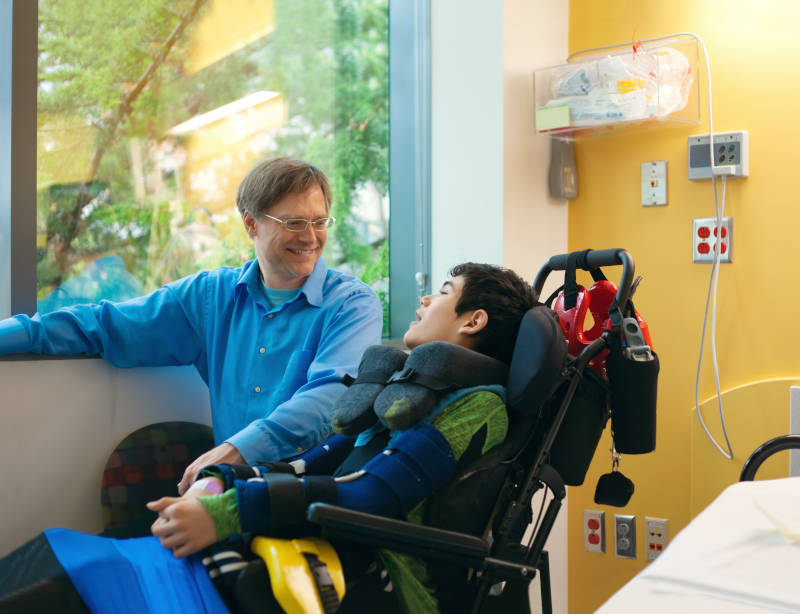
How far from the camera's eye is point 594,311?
1.80 meters

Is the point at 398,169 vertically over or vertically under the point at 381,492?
over

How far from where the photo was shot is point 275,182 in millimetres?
1944

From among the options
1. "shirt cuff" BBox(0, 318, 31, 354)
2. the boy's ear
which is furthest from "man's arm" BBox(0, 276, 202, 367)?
the boy's ear

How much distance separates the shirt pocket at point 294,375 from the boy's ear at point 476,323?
452 millimetres

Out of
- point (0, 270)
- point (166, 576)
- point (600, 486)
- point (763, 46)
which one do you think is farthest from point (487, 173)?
point (166, 576)

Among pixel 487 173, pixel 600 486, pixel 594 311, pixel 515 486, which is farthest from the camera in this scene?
pixel 487 173

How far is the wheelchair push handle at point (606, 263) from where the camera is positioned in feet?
5.26

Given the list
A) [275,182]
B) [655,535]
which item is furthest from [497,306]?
[655,535]

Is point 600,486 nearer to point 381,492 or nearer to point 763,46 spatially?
point 381,492

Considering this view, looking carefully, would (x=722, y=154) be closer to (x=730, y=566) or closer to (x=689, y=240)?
(x=689, y=240)

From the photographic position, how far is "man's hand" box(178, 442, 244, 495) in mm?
1644

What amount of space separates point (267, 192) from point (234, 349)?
1.25 ft

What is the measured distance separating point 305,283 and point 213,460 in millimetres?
514

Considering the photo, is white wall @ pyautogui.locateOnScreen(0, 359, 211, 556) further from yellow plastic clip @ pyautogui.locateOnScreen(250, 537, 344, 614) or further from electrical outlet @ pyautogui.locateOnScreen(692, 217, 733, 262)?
electrical outlet @ pyautogui.locateOnScreen(692, 217, 733, 262)
